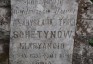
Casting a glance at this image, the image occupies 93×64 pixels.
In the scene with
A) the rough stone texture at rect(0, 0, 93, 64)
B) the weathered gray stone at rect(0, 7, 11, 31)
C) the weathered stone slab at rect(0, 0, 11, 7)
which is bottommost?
the rough stone texture at rect(0, 0, 93, 64)

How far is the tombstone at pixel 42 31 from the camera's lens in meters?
2.72

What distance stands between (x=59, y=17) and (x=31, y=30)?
16.8 inches

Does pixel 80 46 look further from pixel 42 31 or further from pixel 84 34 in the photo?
pixel 42 31

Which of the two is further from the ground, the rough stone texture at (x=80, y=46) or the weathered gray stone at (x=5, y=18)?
the weathered gray stone at (x=5, y=18)

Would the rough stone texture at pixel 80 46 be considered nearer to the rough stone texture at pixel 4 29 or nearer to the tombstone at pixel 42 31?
the rough stone texture at pixel 4 29

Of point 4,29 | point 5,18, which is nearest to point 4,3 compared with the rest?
point 5,18

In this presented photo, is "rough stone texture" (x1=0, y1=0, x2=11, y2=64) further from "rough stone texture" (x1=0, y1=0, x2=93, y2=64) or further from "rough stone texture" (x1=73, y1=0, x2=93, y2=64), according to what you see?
"rough stone texture" (x1=73, y1=0, x2=93, y2=64)

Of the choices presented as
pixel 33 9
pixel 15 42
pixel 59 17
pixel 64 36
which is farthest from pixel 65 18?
pixel 15 42

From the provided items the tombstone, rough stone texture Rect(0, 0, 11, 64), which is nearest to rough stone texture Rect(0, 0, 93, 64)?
rough stone texture Rect(0, 0, 11, 64)

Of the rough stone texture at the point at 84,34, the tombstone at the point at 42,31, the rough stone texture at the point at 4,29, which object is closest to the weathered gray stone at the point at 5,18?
the rough stone texture at the point at 4,29

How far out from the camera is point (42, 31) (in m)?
2.82

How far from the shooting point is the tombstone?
272cm

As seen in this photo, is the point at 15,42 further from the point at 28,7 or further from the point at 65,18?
the point at 65,18

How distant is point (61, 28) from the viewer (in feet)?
9.30
